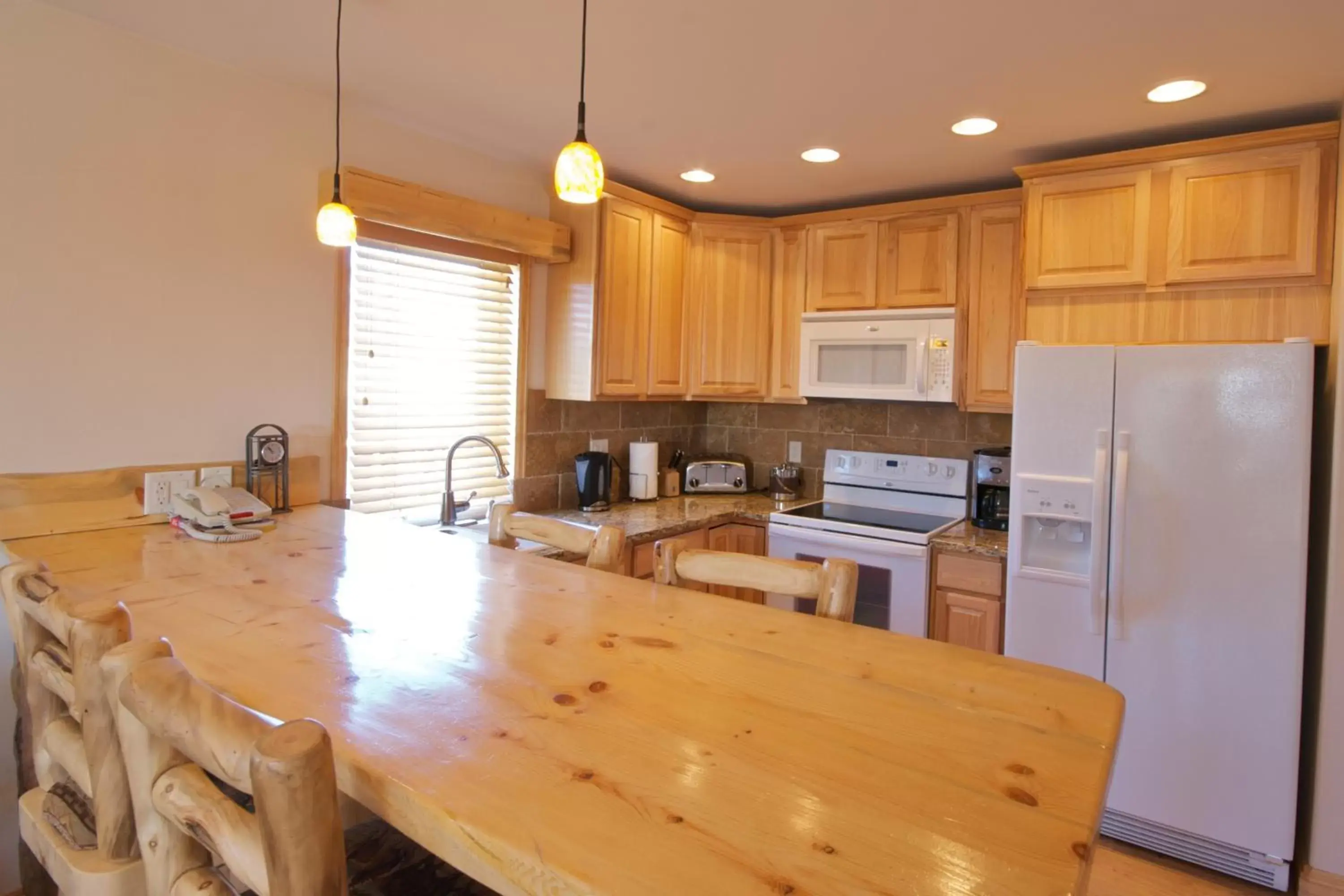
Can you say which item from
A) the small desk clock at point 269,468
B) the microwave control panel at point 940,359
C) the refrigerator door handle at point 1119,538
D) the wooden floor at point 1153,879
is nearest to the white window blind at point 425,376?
the small desk clock at point 269,468

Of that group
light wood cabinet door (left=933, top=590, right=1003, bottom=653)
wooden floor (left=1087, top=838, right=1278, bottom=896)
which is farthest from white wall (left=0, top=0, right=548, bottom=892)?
wooden floor (left=1087, top=838, right=1278, bottom=896)

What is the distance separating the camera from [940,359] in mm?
3195

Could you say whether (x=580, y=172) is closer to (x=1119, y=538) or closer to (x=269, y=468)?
(x=269, y=468)

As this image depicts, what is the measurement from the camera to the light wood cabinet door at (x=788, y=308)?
11.8 ft

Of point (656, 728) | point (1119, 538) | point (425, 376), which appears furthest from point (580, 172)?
point (1119, 538)

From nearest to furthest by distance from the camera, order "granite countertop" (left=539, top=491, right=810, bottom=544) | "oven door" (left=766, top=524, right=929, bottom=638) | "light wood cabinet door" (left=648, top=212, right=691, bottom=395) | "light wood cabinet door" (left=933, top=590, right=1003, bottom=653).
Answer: "light wood cabinet door" (left=933, top=590, right=1003, bottom=653) → "oven door" (left=766, top=524, right=929, bottom=638) → "granite countertop" (left=539, top=491, right=810, bottom=544) → "light wood cabinet door" (left=648, top=212, right=691, bottom=395)

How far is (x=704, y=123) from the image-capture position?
261cm

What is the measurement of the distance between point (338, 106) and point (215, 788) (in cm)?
202

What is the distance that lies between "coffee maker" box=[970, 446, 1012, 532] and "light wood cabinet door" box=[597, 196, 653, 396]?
1.48m

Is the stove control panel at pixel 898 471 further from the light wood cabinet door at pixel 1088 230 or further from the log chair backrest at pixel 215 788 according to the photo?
the log chair backrest at pixel 215 788

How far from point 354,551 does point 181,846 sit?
101cm

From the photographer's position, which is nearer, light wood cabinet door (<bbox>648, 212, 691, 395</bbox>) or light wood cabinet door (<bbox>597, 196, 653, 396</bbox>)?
light wood cabinet door (<bbox>597, 196, 653, 396</bbox>)

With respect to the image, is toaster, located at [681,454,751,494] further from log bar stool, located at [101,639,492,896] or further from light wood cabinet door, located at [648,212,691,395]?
log bar stool, located at [101,639,492,896]

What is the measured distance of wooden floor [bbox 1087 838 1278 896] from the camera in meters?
2.24
